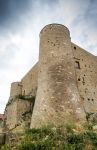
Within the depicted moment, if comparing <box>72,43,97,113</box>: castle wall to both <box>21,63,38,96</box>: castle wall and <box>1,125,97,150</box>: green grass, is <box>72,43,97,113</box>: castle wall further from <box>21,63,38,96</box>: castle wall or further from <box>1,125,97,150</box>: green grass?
<box>1,125,97,150</box>: green grass

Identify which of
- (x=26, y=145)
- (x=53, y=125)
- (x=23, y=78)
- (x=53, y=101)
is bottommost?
(x=26, y=145)

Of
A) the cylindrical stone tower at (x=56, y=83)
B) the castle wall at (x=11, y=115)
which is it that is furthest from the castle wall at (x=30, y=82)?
the cylindrical stone tower at (x=56, y=83)

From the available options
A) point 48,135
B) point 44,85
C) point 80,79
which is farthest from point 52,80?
point 48,135

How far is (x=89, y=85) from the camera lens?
82.9 feet

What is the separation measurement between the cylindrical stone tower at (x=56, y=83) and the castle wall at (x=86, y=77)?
1.85 meters

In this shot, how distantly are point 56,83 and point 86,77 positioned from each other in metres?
4.94

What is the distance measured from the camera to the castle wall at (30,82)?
90.9 feet

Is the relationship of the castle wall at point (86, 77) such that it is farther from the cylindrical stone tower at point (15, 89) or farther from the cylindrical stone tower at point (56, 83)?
the cylindrical stone tower at point (15, 89)

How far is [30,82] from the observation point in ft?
95.1

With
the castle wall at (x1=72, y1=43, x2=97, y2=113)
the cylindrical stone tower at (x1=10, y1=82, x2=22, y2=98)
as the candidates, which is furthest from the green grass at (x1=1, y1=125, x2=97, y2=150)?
the cylindrical stone tower at (x1=10, y1=82, x2=22, y2=98)

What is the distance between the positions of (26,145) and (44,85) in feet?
27.8

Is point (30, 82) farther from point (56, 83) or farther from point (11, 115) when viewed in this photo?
point (56, 83)

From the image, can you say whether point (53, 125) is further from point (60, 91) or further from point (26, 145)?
point (26, 145)

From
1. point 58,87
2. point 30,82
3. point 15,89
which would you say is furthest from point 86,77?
point 15,89
